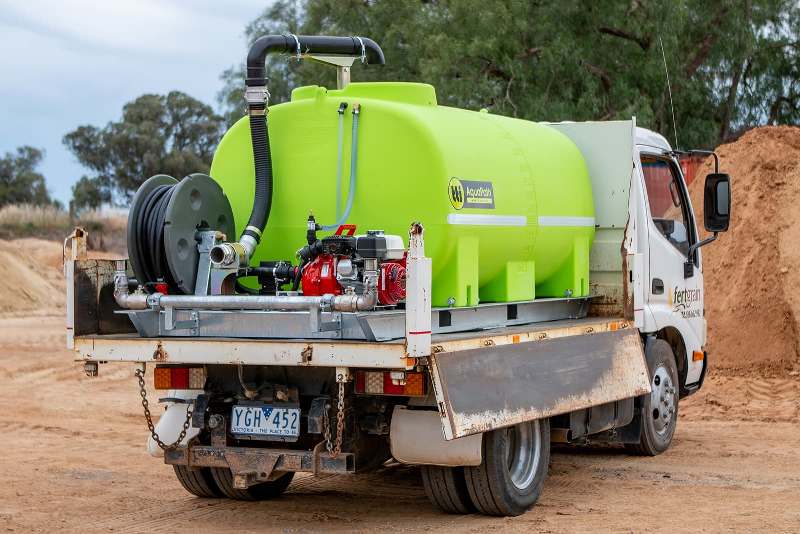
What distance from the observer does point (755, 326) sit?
15.9 m

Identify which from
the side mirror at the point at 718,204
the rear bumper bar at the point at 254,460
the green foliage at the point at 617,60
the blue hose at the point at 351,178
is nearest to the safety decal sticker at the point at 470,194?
the blue hose at the point at 351,178

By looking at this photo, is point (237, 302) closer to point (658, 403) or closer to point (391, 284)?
point (391, 284)

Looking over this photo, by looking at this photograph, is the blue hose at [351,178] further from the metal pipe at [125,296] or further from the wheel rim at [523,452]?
the wheel rim at [523,452]

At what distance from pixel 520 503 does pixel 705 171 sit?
1119 centimetres

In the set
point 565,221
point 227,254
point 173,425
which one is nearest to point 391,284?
point 227,254

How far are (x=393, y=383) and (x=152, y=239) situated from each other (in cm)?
199

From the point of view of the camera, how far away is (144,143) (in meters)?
61.6

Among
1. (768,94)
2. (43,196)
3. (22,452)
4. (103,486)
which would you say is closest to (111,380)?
(22,452)

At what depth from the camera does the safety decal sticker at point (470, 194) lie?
7.98 metres

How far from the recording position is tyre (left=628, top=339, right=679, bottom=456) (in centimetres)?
1060

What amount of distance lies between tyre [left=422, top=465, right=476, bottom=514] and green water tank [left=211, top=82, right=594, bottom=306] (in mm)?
1107

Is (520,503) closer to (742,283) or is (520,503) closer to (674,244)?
(674,244)

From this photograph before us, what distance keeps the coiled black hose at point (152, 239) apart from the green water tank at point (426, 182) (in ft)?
2.57

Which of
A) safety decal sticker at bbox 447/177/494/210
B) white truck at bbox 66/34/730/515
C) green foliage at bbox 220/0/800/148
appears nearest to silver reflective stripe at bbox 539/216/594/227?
white truck at bbox 66/34/730/515
